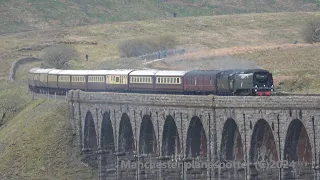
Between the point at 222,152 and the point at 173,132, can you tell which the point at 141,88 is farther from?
the point at 222,152

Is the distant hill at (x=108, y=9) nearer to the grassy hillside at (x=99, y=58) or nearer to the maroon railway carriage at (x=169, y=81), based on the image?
the grassy hillside at (x=99, y=58)

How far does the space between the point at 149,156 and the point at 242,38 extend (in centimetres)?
7886

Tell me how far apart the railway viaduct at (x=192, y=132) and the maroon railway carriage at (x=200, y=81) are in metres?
4.36

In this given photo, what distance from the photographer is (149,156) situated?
66.6 meters

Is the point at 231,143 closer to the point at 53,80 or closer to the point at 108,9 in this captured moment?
the point at 53,80

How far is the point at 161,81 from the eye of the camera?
73750 millimetres

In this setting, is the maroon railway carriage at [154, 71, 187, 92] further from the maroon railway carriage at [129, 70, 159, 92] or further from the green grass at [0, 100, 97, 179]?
the green grass at [0, 100, 97, 179]

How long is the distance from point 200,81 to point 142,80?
325 inches

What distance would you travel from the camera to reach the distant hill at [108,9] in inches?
6526

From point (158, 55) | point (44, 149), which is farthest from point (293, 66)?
point (158, 55)

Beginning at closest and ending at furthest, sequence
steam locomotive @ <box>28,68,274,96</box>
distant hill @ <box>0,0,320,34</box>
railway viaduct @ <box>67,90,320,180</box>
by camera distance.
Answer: railway viaduct @ <box>67,90,320,180</box>
steam locomotive @ <box>28,68,274,96</box>
distant hill @ <box>0,0,320,34</box>

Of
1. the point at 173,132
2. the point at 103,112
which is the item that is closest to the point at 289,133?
the point at 173,132

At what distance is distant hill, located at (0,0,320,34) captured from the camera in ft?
544

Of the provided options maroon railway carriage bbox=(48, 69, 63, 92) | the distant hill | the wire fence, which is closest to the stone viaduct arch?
maroon railway carriage bbox=(48, 69, 63, 92)
